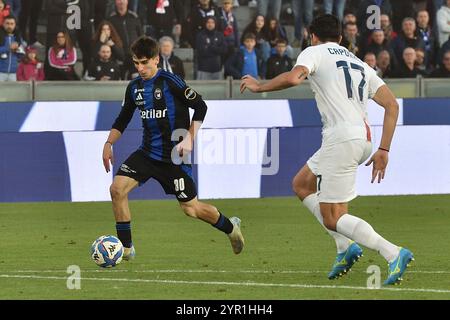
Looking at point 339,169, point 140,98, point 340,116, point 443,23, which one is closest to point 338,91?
point 340,116

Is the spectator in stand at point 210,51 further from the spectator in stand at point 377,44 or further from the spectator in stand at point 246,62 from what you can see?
the spectator in stand at point 377,44

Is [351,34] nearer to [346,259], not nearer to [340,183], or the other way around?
[346,259]

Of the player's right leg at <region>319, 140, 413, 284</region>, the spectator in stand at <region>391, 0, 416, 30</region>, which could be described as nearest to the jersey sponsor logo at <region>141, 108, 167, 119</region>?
the player's right leg at <region>319, 140, 413, 284</region>

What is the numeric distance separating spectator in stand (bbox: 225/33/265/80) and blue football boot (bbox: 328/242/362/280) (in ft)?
37.2

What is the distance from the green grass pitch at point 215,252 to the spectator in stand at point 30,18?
430 centimetres

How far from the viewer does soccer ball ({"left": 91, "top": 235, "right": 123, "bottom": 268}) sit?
1134 cm

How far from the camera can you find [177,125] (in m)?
12.2

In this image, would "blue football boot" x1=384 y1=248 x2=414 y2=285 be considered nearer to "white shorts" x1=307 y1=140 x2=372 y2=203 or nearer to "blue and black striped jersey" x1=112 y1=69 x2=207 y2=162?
"white shorts" x1=307 y1=140 x2=372 y2=203

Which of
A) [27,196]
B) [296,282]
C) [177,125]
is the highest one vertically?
[177,125]

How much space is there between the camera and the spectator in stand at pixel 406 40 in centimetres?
2262

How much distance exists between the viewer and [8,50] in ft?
68.5
